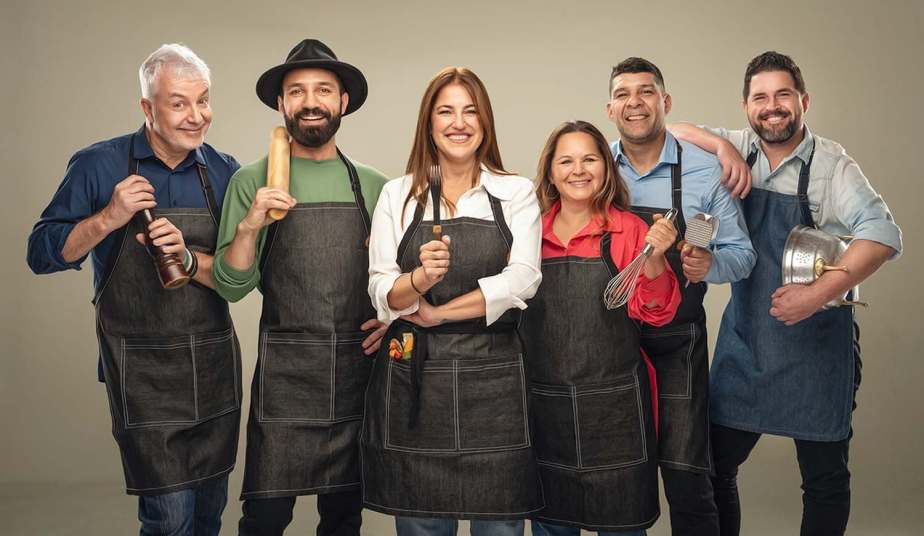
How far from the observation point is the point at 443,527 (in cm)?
345

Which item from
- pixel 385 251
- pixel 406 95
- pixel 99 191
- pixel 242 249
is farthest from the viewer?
pixel 406 95

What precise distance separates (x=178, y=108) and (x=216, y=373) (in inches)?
38.0

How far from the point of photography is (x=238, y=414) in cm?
388

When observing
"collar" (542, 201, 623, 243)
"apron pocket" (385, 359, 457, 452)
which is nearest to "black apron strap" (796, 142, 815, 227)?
"collar" (542, 201, 623, 243)

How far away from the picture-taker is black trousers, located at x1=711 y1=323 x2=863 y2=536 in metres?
3.88

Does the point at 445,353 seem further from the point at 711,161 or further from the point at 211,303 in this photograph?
the point at 711,161

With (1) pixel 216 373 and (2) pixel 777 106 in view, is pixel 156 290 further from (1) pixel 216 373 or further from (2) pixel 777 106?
(2) pixel 777 106

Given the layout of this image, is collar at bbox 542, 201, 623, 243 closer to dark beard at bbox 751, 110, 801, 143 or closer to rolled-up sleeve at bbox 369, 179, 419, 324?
rolled-up sleeve at bbox 369, 179, 419, 324

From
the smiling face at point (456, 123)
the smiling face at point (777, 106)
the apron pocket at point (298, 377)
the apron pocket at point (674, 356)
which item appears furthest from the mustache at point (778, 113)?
the apron pocket at point (298, 377)

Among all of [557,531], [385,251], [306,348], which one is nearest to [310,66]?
[385,251]

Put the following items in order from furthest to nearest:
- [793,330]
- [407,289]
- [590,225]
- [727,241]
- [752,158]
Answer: [752,158] < [793,330] < [727,241] < [590,225] < [407,289]

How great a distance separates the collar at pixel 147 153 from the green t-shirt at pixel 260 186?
19 cm

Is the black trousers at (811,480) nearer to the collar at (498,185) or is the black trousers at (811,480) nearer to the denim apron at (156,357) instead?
the collar at (498,185)

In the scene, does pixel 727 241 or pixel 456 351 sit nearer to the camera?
pixel 456 351
